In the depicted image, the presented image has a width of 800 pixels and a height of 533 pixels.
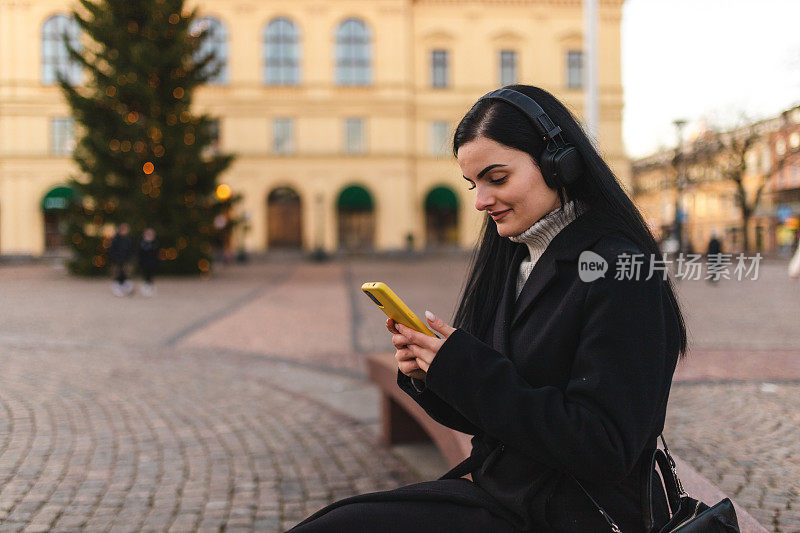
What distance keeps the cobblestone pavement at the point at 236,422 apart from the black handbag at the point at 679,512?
488 millimetres

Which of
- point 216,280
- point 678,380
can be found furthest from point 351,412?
point 216,280

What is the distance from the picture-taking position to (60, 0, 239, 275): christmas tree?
76.0 ft

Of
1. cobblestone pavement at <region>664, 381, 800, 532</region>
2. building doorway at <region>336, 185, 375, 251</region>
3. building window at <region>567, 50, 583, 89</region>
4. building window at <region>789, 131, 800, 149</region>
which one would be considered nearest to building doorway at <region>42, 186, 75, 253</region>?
building doorway at <region>336, 185, 375, 251</region>

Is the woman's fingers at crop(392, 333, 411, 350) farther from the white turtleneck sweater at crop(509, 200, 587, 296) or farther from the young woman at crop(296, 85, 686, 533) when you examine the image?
the white turtleneck sweater at crop(509, 200, 587, 296)

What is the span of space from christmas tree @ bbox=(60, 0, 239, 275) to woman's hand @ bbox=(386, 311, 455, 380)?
75.9 ft

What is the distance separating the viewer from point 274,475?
13.9 feet

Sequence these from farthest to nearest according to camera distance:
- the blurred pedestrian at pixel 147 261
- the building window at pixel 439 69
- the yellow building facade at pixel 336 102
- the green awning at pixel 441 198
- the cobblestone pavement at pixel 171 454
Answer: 1. the building window at pixel 439 69
2. the green awning at pixel 441 198
3. the yellow building facade at pixel 336 102
4. the blurred pedestrian at pixel 147 261
5. the cobblestone pavement at pixel 171 454

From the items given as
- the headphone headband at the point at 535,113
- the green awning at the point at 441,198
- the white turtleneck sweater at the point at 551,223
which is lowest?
the white turtleneck sweater at the point at 551,223

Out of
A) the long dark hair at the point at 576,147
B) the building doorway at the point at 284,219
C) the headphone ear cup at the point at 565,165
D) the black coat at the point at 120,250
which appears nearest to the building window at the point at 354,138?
the building doorway at the point at 284,219

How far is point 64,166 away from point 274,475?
41800 millimetres

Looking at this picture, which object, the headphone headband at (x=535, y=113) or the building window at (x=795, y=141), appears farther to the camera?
the building window at (x=795, y=141)

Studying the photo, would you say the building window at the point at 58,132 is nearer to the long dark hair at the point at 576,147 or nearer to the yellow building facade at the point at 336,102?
the yellow building facade at the point at 336,102

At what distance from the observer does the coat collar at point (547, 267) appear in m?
1.62

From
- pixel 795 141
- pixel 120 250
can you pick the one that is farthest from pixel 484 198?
pixel 120 250
